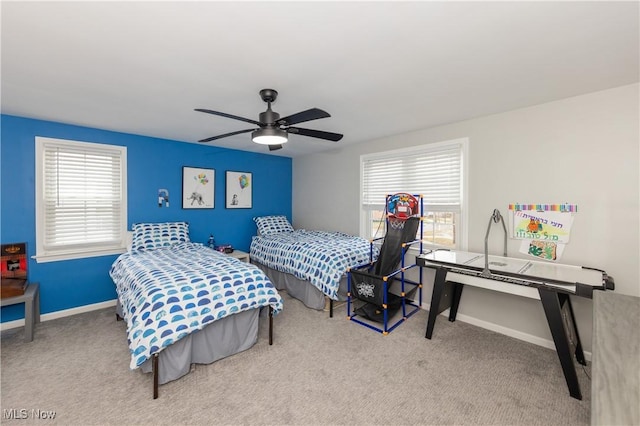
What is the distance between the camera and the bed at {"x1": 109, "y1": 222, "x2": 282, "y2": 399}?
2.02 m

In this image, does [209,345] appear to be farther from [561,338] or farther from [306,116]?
[561,338]

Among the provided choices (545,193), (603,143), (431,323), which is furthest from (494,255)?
(603,143)

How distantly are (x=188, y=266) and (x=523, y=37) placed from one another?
123 inches

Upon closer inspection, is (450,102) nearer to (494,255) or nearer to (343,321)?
(494,255)

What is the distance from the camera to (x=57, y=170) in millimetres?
3348

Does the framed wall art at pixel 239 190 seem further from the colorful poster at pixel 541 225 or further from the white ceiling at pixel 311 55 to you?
the colorful poster at pixel 541 225

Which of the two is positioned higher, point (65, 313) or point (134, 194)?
point (134, 194)

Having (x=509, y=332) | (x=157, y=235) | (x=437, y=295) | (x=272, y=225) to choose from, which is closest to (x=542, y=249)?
(x=509, y=332)

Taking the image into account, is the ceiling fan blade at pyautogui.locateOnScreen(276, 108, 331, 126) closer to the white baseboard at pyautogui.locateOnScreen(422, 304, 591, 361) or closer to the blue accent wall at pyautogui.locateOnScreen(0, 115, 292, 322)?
the blue accent wall at pyautogui.locateOnScreen(0, 115, 292, 322)

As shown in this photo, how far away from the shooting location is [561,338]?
2.04 meters

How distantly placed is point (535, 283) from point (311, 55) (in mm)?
2347

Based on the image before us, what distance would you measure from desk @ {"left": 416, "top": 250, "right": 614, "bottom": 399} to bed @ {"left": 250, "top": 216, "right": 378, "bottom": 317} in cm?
95

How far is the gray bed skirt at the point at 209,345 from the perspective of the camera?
2.14 meters

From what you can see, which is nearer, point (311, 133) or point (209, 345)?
point (209, 345)
